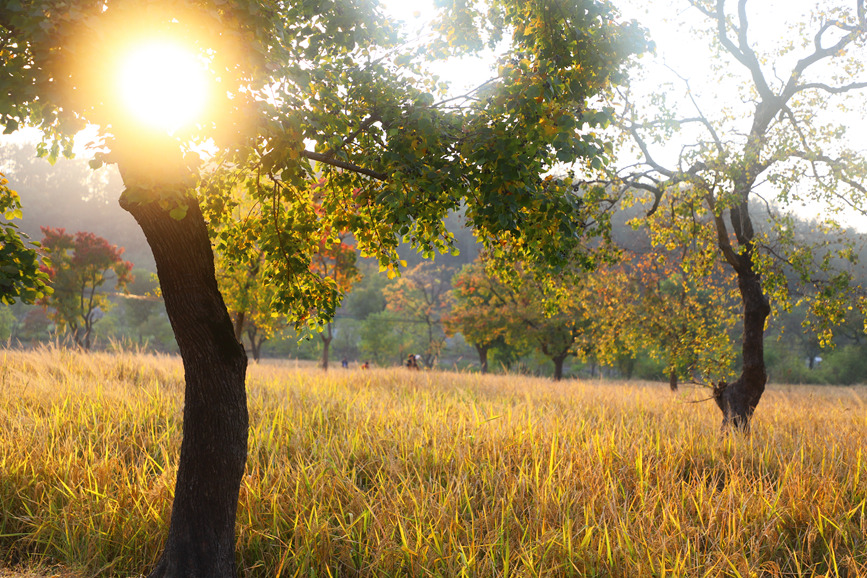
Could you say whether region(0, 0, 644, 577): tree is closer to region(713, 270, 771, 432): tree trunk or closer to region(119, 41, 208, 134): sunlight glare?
region(119, 41, 208, 134): sunlight glare

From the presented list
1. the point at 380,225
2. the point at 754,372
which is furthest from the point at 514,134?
the point at 754,372

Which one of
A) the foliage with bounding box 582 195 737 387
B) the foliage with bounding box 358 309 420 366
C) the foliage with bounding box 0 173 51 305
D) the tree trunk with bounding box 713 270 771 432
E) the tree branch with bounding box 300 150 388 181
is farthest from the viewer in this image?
the foliage with bounding box 358 309 420 366

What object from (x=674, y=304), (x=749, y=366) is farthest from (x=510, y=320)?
(x=749, y=366)

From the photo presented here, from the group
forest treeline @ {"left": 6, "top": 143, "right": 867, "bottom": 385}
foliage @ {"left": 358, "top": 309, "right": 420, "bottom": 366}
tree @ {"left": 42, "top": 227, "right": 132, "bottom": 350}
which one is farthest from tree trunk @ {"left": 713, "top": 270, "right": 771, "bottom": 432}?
foliage @ {"left": 358, "top": 309, "right": 420, "bottom": 366}

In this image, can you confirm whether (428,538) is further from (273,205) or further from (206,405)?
(273,205)

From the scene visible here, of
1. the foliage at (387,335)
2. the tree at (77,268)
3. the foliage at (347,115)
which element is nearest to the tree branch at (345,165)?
the foliage at (347,115)

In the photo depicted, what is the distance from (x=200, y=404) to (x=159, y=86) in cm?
246

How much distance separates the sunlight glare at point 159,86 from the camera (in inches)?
Result: 104

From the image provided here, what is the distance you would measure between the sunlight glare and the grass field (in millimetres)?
3425

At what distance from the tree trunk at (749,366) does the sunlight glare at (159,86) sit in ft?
31.0

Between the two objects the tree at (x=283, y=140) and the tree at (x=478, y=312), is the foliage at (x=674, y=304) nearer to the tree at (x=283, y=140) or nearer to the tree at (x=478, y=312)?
the tree at (x=283, y=140)

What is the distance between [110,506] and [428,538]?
3173 millimetres

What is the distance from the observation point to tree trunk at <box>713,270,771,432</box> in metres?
8.95

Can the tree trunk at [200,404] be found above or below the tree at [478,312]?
below
